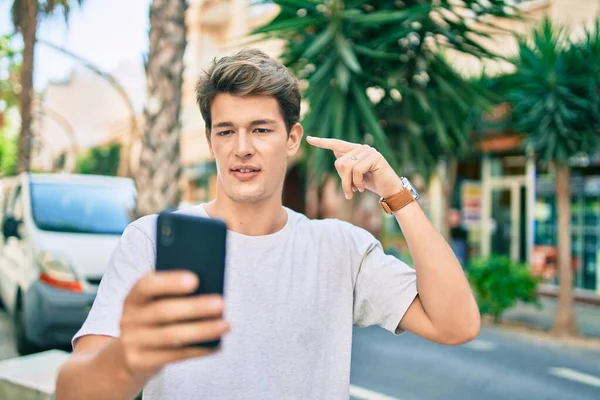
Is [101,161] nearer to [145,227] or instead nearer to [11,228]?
[11,228]

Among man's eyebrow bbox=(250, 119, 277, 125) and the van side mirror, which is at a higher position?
man's eyebrow bbox=(250, 119, 277, 125)

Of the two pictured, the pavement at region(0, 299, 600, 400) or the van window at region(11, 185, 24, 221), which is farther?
the van window at region(11, 185, 24, 221)

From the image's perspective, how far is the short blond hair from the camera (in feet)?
5.03

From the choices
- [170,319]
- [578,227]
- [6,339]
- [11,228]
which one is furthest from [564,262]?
[170,319]

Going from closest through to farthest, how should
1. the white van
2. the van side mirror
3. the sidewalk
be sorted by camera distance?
the white van < the van side mirror < the sidewalk

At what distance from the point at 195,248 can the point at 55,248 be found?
525cm

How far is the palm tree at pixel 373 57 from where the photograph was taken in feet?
20.4

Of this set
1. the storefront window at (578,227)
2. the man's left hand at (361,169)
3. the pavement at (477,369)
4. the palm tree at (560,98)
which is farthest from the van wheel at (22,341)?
the storefront window at (578,227)

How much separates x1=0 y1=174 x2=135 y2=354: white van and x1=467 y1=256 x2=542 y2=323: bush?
201 inches

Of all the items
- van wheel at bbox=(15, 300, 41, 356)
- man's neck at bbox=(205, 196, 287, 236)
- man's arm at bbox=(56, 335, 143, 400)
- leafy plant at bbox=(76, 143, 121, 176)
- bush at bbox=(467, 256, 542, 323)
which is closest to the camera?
man's arm at bbox=(56, 335, 143, 400)

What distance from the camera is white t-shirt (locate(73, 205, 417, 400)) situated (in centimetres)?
142

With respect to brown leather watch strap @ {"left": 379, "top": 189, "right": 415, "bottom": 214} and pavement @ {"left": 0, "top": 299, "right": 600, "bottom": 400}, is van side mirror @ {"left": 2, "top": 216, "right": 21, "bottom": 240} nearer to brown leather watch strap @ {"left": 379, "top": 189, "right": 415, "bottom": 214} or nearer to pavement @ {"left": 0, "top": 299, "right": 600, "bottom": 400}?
pavement @ {"left": 0, "top": 299, "right": 600, "bottom": 400}

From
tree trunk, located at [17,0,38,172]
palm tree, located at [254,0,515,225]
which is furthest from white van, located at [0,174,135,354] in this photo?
tree trunk, located at [17,0,38,172]

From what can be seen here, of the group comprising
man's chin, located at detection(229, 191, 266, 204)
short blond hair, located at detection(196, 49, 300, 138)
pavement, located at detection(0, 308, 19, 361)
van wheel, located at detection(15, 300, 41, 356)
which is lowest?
pavement, located at detection(0, 308, 19, 361)
